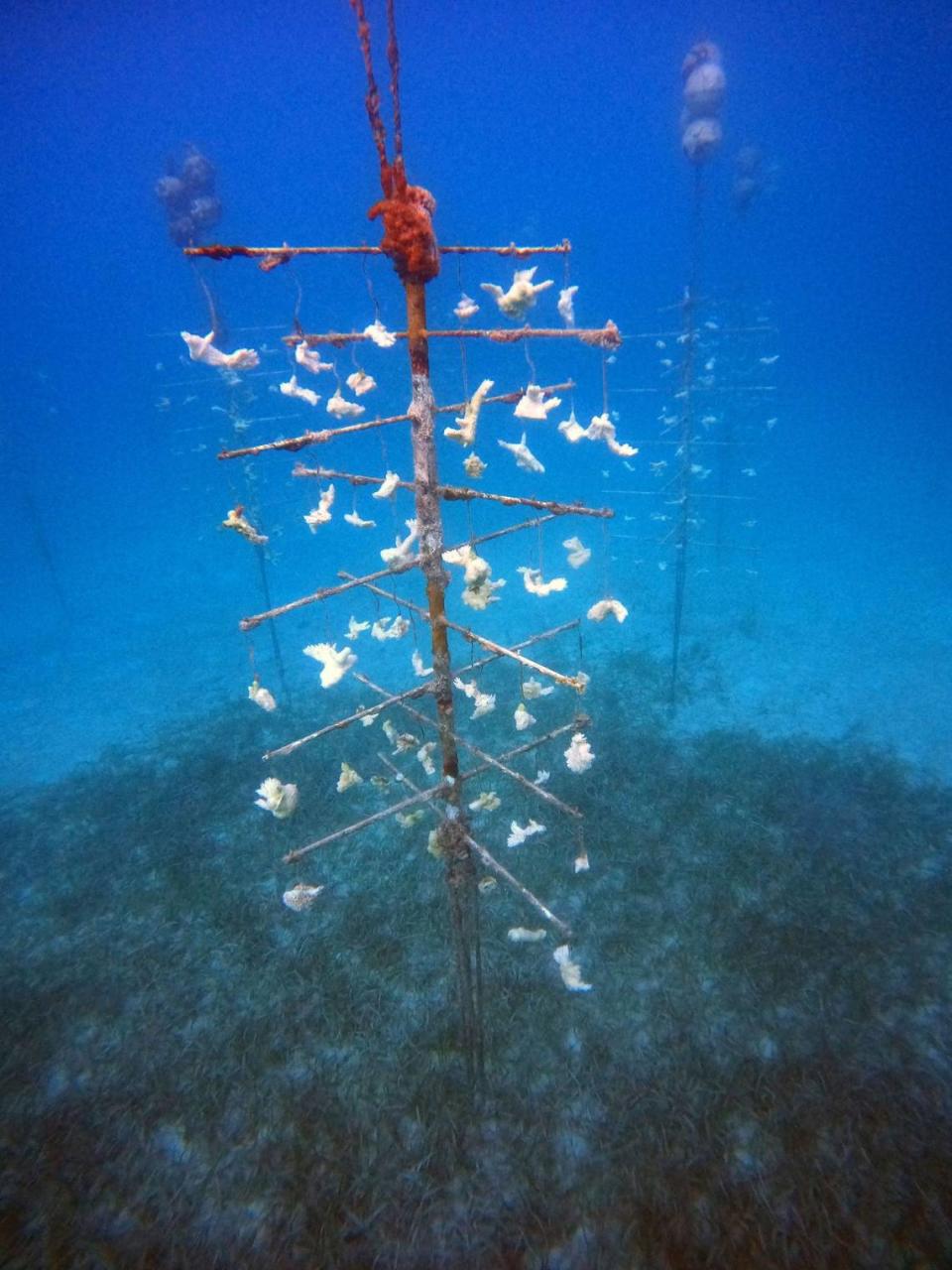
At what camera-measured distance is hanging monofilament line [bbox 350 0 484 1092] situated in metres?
3.52

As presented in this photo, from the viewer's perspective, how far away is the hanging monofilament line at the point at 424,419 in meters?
3.52

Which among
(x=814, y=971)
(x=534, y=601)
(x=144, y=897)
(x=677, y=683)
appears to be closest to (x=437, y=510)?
(x=814, y=971)

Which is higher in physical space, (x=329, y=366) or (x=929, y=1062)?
(x=329, y=366)

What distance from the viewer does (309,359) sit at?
4684 mm

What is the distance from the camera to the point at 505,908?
10141 mm

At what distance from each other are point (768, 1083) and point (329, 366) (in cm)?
996

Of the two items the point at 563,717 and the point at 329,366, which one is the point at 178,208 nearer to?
the point at 329,366

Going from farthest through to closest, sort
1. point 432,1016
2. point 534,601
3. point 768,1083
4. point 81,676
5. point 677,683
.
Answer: point 534,601 → point 81,676 → point 677,683 → point 432,1016 → point 768,1083

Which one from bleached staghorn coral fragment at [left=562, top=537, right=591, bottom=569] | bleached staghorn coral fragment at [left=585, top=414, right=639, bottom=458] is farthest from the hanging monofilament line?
bleached staghorn coral fragment at [left=562, top=537, right=591, bottom=569]

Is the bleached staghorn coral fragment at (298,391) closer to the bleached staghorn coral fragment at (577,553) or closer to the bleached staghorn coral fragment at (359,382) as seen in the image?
the bleached staghorn coral fragment at (359,382)

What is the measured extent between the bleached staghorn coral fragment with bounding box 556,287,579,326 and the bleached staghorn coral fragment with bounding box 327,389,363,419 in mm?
1815

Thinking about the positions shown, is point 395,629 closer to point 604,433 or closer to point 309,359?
point 309,359

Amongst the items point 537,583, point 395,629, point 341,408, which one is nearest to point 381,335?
point 341,408

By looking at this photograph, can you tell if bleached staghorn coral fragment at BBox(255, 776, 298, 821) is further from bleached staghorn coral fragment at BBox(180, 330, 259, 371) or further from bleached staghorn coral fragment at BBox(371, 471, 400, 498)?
bleached staghorn coral fragment at BBox(180, 330, 259, 371)
